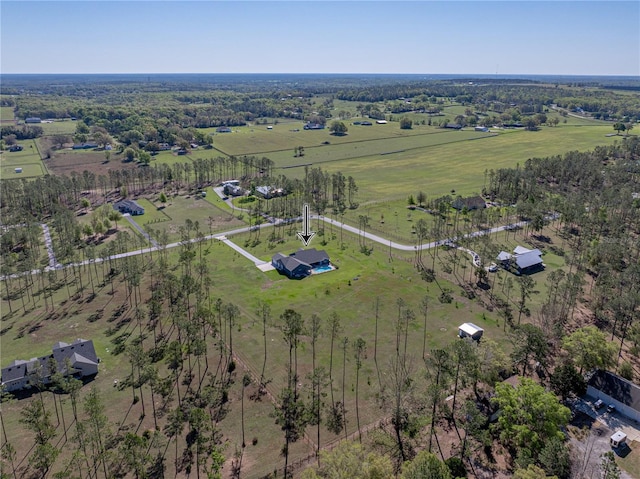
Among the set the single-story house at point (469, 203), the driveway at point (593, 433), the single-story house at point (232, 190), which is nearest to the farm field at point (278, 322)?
the driveway at point (593, 433)

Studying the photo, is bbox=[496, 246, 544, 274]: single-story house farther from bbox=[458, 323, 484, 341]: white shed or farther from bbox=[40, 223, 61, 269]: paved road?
bbox=[40, 223, 61, 269]: paved road

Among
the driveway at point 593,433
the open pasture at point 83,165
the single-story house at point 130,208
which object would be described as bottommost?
the driveway at point 593,433

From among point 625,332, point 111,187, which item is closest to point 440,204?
point 625,332

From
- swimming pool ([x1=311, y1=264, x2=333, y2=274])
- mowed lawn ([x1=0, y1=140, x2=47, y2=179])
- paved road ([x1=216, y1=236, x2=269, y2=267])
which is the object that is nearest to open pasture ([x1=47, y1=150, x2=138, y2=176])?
mowed lawn ([x1=0, y1=140, x2=47, y2=179])

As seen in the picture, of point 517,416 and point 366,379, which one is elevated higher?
point 517,416

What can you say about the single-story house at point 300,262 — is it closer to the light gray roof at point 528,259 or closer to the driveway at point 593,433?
the light gray roof at point 528,259

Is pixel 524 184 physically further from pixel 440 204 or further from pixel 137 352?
pixel 137 352

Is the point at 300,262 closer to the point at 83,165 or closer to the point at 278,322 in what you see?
the point at 278,322
